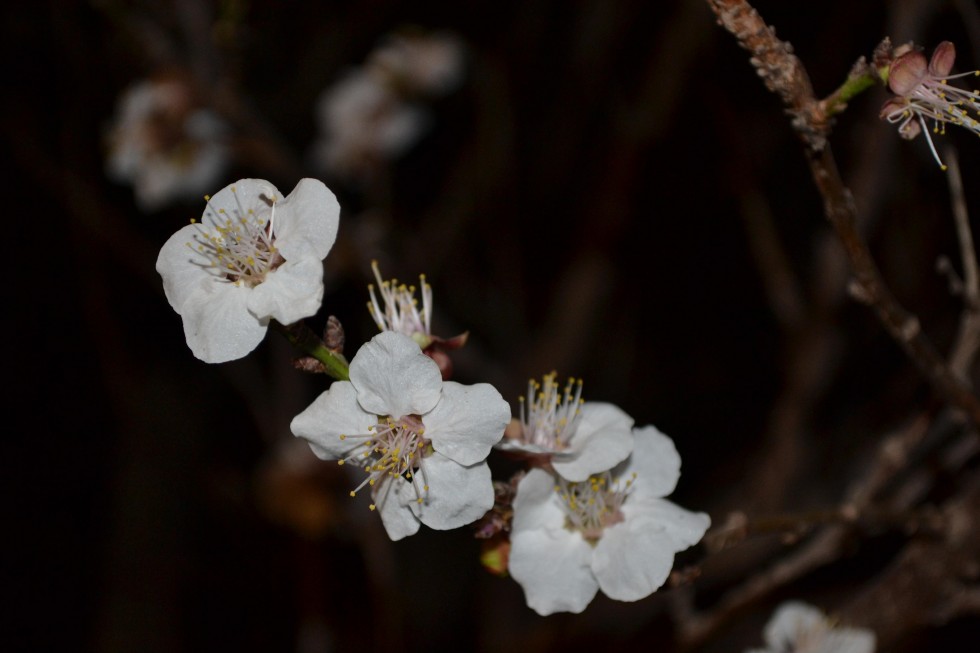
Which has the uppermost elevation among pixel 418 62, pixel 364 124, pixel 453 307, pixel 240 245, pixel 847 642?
pixel 418 62

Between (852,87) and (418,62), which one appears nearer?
(852,87)

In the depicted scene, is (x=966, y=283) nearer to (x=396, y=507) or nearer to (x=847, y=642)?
(x=847, y=642)

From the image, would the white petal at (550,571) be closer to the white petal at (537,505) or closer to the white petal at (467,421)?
the white petal at (537,505)

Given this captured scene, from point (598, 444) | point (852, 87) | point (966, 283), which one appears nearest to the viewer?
point (852, 87)

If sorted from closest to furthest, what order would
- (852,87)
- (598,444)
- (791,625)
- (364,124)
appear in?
(852,87) → (598,444) → (791,625) → (364,124)

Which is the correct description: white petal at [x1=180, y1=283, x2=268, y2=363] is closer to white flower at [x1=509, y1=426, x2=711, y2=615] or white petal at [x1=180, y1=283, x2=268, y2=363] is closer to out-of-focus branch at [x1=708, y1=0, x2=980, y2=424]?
white flower at [x1=509, y1=426, x2=711, y2=615]

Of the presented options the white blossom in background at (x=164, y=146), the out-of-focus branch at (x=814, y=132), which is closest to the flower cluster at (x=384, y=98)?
the white blossom in background at (x=164, y=146)

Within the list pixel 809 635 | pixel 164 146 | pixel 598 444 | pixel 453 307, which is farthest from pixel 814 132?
pixel 453 307
